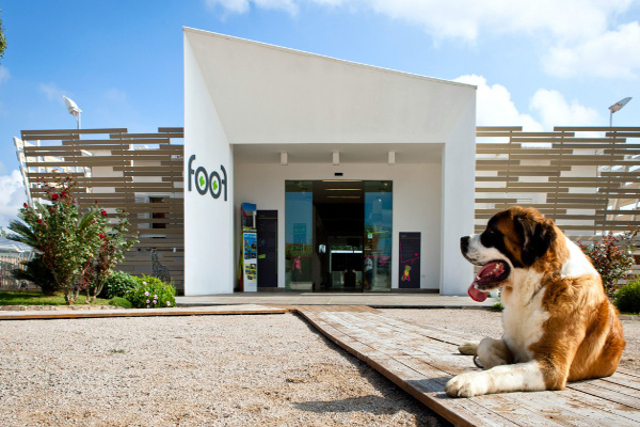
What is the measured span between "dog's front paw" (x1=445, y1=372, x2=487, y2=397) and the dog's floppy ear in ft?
2.23

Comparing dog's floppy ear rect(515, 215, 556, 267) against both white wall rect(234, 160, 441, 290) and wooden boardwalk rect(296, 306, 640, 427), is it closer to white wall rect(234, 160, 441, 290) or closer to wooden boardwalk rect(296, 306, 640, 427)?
wooden boardwalk rect(296, 306, 640, 427)

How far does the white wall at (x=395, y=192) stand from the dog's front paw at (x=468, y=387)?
45.9 feet

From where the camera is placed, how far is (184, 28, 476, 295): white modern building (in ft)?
42.4

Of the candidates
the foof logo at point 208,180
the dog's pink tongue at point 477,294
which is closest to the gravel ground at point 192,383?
the dog's pink tongue at point 477,294

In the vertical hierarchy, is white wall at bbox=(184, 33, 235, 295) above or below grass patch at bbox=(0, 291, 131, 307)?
above

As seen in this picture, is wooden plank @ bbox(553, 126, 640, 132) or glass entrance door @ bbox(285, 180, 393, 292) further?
glass entrance door @ bbox(285, 180, 393, 292)

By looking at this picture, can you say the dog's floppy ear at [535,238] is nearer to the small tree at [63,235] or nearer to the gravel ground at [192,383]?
the gravel ground at [192,383]

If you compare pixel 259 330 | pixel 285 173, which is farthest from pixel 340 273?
pixel 259 330

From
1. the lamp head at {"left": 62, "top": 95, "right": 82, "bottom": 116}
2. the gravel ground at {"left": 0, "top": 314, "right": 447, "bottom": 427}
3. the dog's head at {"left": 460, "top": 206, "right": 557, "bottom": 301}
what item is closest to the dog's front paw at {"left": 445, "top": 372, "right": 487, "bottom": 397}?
the gravel ground at {"left": 0, "top": 314, "right": 447, "bottom": 427}

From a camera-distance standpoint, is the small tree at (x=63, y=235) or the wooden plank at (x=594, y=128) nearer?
the small tree at (x=63, y=235)

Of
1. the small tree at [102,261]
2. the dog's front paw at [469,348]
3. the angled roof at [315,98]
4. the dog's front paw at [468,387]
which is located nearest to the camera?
the dog's front paw at [468,387]

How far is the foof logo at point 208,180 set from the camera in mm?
12534

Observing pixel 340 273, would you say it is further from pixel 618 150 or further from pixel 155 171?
pixel 618 150

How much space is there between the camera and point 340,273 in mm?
18406
